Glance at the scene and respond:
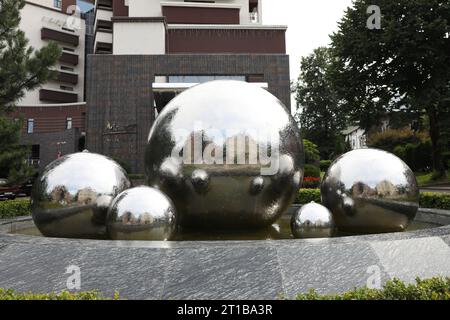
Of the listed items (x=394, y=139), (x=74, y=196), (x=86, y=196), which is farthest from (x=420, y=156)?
(x=74, y=196)

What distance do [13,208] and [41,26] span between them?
5432cm

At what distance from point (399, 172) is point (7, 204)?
968 centimetres

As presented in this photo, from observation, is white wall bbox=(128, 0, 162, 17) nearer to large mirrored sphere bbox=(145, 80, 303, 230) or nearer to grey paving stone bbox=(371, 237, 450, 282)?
large mirrored sphere bbox=(145, 80, 303, 230)

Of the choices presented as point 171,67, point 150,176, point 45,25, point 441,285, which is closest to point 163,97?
point 171,67

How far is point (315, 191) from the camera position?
1421 centimetres

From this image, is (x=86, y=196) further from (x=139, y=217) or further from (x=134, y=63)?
(x=134, y=63)

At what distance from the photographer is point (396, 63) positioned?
32.2 metres

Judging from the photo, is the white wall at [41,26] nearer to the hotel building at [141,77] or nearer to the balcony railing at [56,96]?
the balcony railing at [56,96]

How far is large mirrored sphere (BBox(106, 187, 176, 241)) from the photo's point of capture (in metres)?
5.84

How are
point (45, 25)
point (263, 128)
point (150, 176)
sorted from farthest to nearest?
point (45, 25), point (150, 176), point (263, 128)

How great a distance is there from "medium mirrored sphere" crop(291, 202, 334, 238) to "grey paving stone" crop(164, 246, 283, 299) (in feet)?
5.91

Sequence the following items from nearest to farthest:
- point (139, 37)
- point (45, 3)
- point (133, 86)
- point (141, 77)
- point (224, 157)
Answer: point (224, 157), point (133, 86), point (141, 77), point (139, 37), point (45, 3)

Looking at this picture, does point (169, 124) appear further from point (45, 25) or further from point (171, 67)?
point (45, 25)

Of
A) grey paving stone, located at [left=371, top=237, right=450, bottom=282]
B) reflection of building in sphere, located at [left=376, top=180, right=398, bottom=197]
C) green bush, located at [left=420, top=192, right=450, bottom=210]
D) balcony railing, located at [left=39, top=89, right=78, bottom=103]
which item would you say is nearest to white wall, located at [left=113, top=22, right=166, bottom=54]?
balcony railing, located at [left=39, top=89, right=78, bottom=103]
